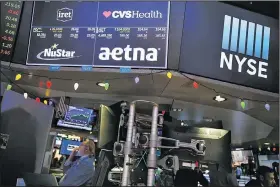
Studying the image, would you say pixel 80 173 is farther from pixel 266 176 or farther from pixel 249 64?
pixel 249 64

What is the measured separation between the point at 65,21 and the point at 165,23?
1207 millimetres

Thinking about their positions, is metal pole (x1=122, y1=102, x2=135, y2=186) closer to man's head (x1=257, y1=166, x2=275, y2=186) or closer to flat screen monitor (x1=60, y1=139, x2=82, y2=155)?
man's head (x1=257, y1=166, x2=275, y2=186)

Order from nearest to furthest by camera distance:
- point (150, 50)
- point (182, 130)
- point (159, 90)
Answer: point (150, 50)
point (182, 130)
point (159, 90)

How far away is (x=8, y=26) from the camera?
13.0 ft

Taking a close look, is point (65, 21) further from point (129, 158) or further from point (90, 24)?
point (129, 158)

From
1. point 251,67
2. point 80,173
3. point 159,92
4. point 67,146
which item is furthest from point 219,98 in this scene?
point 67,146

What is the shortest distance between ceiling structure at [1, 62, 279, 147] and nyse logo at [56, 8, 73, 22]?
60 centimetres

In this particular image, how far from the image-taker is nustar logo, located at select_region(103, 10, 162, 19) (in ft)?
12.6

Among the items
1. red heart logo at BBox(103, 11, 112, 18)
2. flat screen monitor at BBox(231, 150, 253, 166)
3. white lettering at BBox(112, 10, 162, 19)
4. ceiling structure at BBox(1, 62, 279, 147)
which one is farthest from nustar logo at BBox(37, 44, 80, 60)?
flat screen monitor at BBox(231, 150, 253, 166)

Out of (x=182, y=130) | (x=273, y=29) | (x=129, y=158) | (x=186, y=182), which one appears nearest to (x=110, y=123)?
(x=129, y=158)

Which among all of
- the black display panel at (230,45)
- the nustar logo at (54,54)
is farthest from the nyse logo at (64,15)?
the black display panel at (230,45)

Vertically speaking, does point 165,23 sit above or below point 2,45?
above

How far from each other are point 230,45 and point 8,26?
268 centimetres

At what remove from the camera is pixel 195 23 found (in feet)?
12.8
